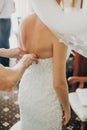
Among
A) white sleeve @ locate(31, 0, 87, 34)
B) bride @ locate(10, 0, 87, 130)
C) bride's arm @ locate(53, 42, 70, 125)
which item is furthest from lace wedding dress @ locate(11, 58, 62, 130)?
white sleeve @ locate(31, 0, 87, 34)

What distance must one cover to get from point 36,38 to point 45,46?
7 cm

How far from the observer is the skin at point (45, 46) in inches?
54.4

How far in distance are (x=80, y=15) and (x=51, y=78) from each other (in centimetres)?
111

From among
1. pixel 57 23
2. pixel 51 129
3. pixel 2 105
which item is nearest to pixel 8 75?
pixel 57 23

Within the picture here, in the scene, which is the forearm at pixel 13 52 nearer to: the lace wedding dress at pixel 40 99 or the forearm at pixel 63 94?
the lace wedding dress at pixel 40 99

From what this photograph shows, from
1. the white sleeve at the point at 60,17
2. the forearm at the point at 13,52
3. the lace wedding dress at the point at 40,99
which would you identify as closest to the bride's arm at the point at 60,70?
the lace wedding dress at the point at 40,99

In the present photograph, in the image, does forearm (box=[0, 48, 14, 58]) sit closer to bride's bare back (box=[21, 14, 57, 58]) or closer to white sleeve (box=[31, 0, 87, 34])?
bride's bare back (box=[21, 14, 57, 58])

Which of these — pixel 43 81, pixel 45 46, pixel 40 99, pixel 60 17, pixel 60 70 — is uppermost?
pixel 60 17

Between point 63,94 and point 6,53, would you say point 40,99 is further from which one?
point 6,53

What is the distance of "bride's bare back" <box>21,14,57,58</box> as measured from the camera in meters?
1.40

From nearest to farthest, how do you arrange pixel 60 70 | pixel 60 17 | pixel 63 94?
1. pixel 60 17
2. pixel 60 70
3. pixel 63 94

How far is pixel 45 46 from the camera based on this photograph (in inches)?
56.4

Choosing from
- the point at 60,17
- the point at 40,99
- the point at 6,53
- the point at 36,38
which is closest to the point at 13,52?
the point at 6,53

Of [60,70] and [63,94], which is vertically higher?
[60,70]
